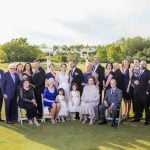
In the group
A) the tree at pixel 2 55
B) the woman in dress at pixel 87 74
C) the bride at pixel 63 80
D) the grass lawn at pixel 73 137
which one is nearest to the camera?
the grass lawn at pixel 73 137

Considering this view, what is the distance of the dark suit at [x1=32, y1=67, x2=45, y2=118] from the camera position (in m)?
10.5

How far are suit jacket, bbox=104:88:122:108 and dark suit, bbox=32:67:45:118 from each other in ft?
5.99

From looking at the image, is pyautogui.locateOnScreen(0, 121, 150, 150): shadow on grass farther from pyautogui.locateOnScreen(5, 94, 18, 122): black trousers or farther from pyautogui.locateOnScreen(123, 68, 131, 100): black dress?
pyautogui.locateOnScreen(123, 68, 131, 100): black dress

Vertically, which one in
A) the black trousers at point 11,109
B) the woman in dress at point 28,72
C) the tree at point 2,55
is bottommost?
the black trousers at point 11,109

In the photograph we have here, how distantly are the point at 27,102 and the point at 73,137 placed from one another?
1.91m

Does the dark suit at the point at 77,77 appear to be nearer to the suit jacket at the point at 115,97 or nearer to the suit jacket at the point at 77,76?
the suit jacket at the point at 77,76

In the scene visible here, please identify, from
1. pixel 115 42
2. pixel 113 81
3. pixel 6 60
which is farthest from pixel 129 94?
pixel 115 42

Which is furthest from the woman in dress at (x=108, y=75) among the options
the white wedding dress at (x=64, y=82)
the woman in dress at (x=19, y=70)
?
the woman in dress at (x=19, y=70)

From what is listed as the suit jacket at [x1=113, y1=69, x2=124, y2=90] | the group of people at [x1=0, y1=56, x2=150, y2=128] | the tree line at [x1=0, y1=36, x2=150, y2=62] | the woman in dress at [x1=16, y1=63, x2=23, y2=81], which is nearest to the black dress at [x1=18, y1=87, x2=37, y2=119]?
the group of people at [x1=0, y1=56, x2=150, y2=128]

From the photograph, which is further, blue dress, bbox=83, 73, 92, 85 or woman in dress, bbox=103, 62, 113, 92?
blue dress, bbox=83, 73, 92, 85

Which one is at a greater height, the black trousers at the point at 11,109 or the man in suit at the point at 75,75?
the man in suit at the point at 75,75

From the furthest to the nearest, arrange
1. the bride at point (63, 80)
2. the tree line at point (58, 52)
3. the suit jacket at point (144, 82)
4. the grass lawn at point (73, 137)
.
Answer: the tree line at point (58, 52) → the bride at point (63, 80) → the suit jacket at point (144, 82) → the grass lawn at point (73, 137)

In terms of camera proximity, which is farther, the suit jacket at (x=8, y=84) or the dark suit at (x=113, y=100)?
the suit jacket at (x=8, y=84)

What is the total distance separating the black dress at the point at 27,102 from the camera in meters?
9.97
